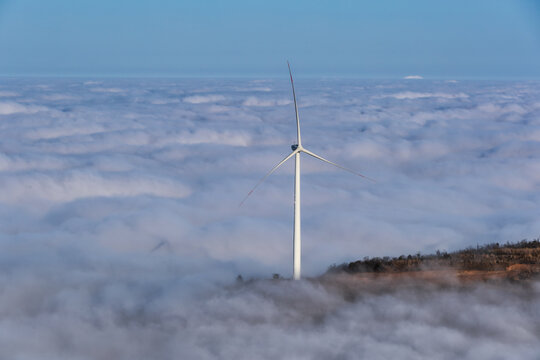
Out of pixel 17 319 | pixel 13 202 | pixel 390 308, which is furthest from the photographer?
pixel 13 202

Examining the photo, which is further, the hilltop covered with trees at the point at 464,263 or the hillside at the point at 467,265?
the hilltop covered with trees at the point at 464,263

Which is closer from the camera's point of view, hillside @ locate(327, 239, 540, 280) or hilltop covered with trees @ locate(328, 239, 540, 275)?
hillside @ locate(327, 239, 540, 280)

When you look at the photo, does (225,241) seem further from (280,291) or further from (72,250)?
(280,291)

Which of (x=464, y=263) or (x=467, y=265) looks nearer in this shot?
(x=467, y=265)

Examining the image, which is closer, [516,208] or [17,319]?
[17,319]

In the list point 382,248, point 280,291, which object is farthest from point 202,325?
point 382,248

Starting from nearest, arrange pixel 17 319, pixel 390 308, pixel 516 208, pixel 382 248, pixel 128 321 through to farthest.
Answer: pixel 390 308 → pixel 128 321 → pixel 17 319 → pixel 382 248 → pixel 516 208

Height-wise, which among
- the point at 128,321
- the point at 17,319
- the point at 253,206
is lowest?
the point at 253,206

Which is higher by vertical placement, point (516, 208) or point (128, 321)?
point (128, 321)
